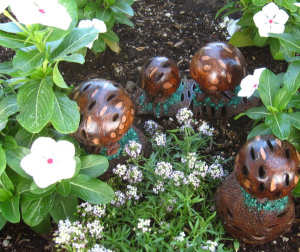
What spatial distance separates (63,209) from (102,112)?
21.8 inches

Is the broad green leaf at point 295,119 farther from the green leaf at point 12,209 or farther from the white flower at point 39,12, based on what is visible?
the green leaf at point 12,209

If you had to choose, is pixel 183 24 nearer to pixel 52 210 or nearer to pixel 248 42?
pixel 248 42

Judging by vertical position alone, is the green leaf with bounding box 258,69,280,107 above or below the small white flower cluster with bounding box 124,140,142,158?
above

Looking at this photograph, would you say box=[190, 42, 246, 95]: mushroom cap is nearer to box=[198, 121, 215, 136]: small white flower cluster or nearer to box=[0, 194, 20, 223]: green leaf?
box=[198, 121, 215, 136]: small white flower cluster

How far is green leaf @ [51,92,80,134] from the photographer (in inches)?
79.7

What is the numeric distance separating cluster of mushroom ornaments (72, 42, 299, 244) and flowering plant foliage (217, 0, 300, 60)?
0.30m

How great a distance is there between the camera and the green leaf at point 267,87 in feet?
7.39

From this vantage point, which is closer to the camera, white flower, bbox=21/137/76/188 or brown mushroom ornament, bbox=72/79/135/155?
white flower, bbox=21/137/76/188

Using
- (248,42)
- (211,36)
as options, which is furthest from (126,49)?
(248,42)

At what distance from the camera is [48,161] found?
183cm

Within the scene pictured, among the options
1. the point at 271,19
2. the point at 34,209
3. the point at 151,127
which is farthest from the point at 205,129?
the point at 34,209

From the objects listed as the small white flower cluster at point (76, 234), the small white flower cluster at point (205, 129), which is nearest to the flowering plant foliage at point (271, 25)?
the small white flower cluster at point (205, 129)

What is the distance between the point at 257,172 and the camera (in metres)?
1.98

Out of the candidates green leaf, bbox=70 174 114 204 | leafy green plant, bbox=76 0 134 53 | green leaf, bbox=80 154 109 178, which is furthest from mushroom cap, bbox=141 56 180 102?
green leaf, bbox=70 174 114 204
